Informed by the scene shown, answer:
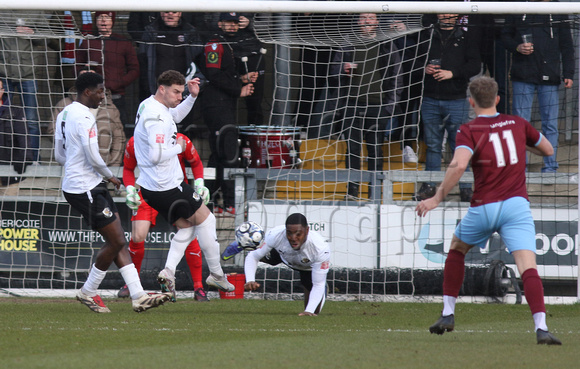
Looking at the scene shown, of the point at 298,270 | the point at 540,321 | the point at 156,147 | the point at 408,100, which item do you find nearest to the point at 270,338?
the point at 540,321

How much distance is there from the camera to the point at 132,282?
719 centimetres

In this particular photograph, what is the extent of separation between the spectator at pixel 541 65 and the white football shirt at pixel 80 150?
19.3 ft

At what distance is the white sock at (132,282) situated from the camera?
7.10m

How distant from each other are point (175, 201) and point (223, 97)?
147 inches

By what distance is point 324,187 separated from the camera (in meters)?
11.0

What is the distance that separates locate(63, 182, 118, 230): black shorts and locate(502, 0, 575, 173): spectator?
594cm

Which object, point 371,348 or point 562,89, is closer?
point 371,348

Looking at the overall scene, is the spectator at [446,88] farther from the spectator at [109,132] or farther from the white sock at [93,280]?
the white sock at [93,280]

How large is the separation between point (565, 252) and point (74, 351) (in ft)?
22.5

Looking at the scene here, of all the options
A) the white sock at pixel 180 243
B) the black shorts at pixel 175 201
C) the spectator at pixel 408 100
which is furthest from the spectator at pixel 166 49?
the white sock at pixel 180 243

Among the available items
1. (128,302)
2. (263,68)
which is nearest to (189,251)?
(128,302)

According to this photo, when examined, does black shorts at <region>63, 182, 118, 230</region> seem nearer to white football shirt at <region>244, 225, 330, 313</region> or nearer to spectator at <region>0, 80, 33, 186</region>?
white football shirt at <region>244, 225, 330, 313</region>

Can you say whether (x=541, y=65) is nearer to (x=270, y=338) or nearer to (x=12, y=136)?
(x=270, y=338)

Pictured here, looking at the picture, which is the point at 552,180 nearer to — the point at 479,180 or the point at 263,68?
the point at 263,68
